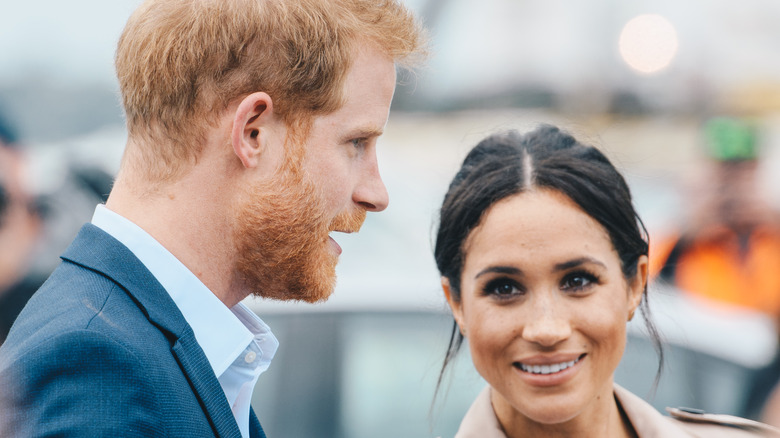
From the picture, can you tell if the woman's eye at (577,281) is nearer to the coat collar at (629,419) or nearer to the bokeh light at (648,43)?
the coat collar at (629,419)

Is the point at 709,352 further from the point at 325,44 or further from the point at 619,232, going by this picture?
the point at 325,44

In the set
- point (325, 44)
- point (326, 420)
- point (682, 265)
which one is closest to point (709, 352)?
point (682, 265)

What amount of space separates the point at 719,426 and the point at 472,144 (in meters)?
0.91

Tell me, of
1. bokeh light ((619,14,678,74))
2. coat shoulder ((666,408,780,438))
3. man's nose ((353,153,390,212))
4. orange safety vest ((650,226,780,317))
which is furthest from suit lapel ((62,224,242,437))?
bokeh light ((619,14,678,74))

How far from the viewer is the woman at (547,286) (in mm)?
1901

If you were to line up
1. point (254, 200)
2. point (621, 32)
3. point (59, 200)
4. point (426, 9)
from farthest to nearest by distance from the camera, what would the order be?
point (621, 32)
point (426, 9)
point (59, 200)
point (254, 200)

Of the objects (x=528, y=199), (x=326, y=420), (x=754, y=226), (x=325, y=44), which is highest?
(x=325, y=44)

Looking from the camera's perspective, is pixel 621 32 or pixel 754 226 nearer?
pixel 754 226

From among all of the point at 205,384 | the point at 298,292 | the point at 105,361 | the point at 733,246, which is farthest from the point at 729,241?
the point at 105,361

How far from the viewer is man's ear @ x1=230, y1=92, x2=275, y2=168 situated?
1723mm

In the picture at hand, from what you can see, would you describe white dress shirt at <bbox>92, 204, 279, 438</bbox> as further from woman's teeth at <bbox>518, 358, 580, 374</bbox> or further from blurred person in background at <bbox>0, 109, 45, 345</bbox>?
blurred person in background at <bbox>0, 109, 45, 345</bbox>

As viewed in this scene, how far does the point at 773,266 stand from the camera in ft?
11.0

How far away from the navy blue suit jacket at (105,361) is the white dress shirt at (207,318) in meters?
0.03

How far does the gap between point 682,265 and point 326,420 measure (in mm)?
1548
